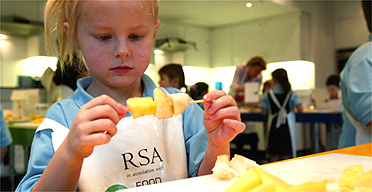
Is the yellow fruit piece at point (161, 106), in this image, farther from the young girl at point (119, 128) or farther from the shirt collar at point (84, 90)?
the shirt collar at point (84, 90)

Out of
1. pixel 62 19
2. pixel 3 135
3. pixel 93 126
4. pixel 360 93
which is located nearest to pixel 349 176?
pixel 93 126

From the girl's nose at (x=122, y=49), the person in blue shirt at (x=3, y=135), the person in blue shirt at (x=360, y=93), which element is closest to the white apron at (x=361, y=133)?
the person in blue shirt at (x=360, y=93)

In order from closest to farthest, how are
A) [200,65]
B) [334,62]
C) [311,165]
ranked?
1. [311,165]
2. [200,65]
3. [334,62]

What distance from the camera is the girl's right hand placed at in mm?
698

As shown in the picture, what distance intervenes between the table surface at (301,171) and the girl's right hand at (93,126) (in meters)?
0.14

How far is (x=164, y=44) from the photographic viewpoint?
9.52 feet

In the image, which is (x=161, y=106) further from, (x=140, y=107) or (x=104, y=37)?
(x=104, y=37)

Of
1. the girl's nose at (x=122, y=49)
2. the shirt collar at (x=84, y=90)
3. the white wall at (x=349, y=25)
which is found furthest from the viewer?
the white wall at (x=349, y=25)

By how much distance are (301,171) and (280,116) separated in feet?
11.0

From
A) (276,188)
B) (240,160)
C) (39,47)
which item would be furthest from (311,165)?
(39,47)

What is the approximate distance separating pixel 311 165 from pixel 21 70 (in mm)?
2314

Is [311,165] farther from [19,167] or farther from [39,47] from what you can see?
[19,167]

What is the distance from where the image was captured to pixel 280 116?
4059mm

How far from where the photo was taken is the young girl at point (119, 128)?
860 millimetres
